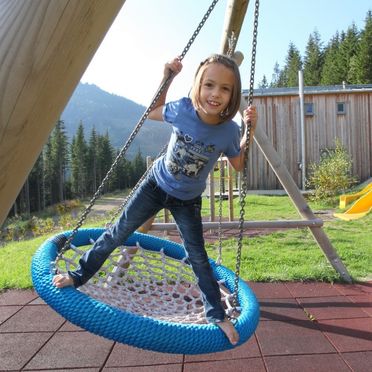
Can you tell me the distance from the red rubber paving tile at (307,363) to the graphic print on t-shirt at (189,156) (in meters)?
1.47

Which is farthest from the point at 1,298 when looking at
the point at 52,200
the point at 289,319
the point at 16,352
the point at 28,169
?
the point at 52,200

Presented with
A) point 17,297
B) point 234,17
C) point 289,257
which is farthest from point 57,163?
point 234,17

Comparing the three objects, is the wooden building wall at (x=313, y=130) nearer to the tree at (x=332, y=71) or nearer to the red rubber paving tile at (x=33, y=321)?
the red rubber paving tile at (x=33, y=321)

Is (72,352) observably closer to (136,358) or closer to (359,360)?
(136,358)

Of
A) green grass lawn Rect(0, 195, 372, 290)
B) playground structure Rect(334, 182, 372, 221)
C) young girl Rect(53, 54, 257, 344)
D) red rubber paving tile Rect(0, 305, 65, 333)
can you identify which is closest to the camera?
young girl Rect(53, 54, 257, 344)

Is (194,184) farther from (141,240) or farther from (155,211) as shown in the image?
(141,240)

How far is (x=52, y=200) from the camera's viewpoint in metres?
54.7

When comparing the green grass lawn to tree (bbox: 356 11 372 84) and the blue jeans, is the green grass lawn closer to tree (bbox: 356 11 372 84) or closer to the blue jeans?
the blue jeans

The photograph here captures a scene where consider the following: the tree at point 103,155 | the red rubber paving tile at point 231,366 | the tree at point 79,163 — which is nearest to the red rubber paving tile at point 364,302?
the red rubber paving tile at point 231,366

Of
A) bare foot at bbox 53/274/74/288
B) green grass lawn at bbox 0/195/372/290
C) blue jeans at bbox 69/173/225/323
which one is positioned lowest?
green grass lawn at bbox 0/195/372/290

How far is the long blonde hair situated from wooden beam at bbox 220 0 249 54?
1.74 metres

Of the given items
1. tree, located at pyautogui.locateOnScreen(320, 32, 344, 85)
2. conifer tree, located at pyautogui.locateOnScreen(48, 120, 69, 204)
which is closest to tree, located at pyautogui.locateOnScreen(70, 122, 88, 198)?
conifer tree, located at pyautogui.locateOnScreen(48, 120, 69, 204)

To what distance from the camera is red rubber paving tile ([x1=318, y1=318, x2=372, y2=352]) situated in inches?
116

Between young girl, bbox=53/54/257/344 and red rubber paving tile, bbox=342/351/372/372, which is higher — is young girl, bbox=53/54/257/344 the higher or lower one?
the higher one
